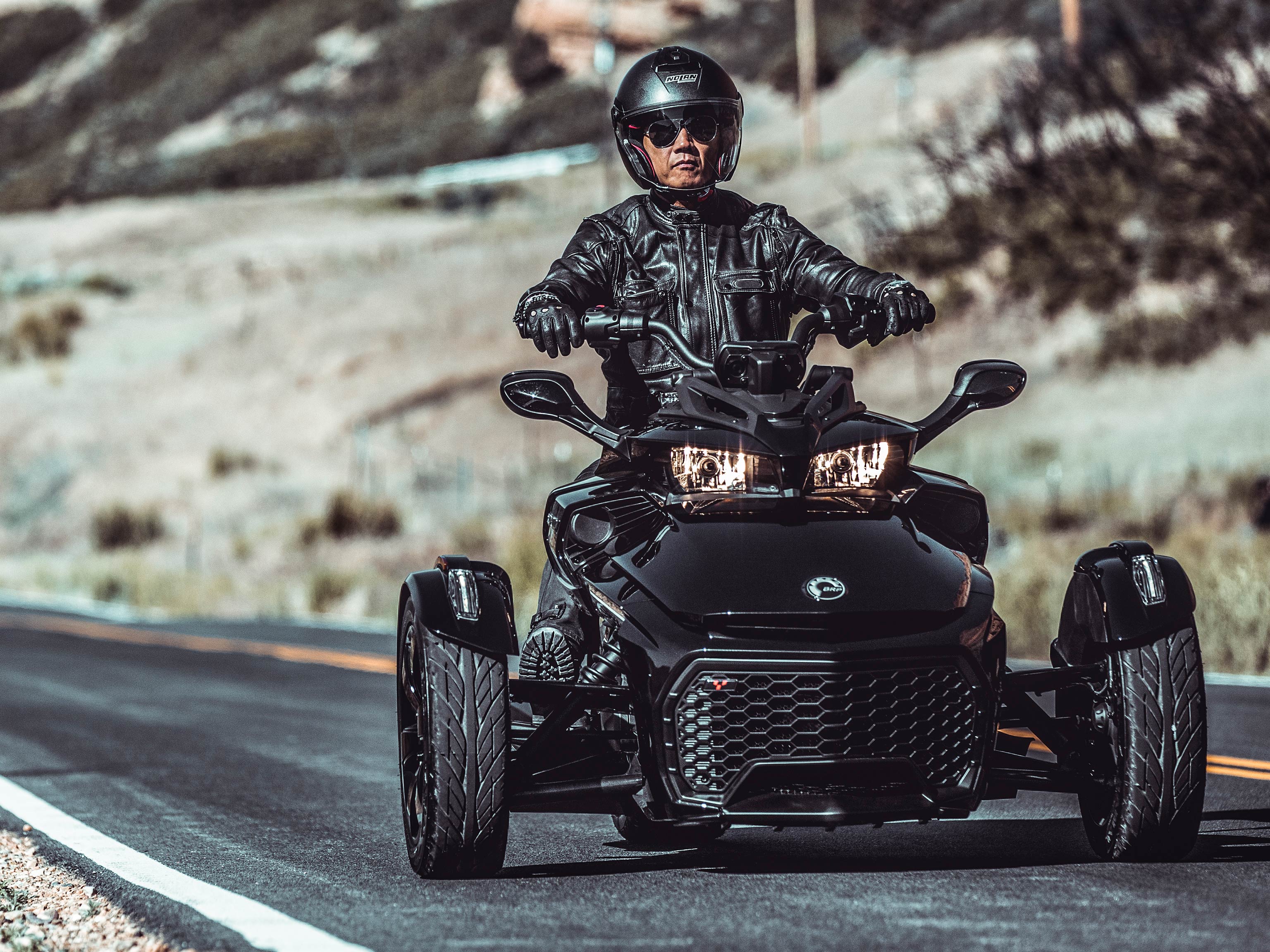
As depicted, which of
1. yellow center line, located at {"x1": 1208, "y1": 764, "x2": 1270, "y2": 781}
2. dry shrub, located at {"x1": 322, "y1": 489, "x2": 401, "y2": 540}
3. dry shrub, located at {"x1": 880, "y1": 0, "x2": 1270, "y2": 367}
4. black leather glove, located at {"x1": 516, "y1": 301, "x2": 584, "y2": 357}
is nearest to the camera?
black leather glove, located at {"x1": 516, "y1": 301, "x2": 584, "y2": 357}

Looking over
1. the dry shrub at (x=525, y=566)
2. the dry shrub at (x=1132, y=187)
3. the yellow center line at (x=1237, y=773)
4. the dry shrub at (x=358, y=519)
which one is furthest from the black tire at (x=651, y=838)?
the dry shrub at (x=358, y=519)

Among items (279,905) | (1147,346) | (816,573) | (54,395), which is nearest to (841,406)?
(816,573)

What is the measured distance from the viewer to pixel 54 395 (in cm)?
5478

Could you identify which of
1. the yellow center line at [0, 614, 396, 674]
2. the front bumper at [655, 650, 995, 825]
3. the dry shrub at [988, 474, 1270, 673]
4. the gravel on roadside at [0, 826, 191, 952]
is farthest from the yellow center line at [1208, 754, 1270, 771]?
the yellow center line at [0, 614, 396, 674]

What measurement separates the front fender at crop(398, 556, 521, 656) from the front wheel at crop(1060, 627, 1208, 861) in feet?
5.93

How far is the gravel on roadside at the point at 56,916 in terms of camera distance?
603 cm

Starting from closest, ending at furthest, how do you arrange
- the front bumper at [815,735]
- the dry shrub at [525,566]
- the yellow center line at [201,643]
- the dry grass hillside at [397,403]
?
1. the front bumper at [815,735]
2. the yellow center line at [201,643]
3. the dry shrub at [525,566]
4. the dry grass hillside at [397,403]

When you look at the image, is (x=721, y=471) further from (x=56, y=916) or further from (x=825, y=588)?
(x=56, y=916)

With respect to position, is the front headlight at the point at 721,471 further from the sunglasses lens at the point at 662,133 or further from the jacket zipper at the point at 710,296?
the sunglasses lens at the point at 662,133

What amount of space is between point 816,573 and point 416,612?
1.26 meters

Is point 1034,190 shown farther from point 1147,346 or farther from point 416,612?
point 416,612

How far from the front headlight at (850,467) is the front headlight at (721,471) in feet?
0.43

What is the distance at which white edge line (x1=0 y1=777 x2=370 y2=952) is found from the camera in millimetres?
5770

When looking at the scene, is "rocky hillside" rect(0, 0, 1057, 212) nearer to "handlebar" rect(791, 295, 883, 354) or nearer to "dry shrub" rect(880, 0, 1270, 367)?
"dry shrub" rect(880, 0, 1270, 367)
